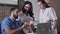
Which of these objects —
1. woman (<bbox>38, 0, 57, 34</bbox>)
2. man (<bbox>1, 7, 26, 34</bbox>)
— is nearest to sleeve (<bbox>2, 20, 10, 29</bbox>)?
man (<bbox>1, 7, 26, 34</bbox>)

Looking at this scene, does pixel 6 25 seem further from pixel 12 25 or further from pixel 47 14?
pixel 47 14

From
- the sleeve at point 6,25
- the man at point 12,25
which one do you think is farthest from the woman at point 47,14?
the sleeve at point 6,25

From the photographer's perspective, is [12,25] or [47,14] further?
[47,14]

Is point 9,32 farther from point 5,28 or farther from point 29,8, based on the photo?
point 29,8

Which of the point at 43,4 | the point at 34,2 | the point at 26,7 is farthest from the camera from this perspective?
the point at 34,2

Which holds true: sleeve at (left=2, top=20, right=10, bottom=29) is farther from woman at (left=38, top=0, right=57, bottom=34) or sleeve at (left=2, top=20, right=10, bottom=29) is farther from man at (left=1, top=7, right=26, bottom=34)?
woman at (left=38, top=0, right=57, bottom=34)

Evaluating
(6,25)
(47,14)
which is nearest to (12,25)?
(6,25)

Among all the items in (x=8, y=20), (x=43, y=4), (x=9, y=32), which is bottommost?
(x=9, y=32)

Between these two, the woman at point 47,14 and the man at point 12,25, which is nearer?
the man at point 12,25

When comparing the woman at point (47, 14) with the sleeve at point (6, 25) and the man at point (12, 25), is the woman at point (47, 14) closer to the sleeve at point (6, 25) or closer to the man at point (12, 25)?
the man at point (12, 25)

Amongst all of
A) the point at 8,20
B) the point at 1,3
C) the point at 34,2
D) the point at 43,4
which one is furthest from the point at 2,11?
the point at 8,20

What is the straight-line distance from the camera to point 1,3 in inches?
168

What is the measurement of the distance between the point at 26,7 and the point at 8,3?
1642mm

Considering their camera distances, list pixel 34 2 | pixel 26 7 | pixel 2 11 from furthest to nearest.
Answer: pixel 34 2, pixel 2 11, pixel 26 7
